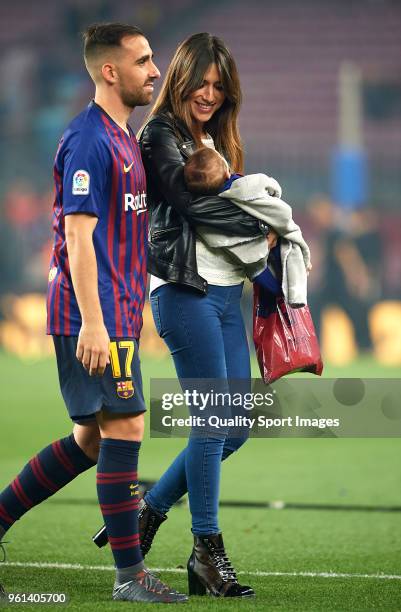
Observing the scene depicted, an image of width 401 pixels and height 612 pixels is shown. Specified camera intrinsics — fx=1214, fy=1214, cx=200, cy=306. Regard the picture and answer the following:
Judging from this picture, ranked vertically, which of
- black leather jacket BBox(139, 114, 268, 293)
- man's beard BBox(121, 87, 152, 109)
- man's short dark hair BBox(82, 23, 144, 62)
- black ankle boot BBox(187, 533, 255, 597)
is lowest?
black ankle boot BBox(187, 533, 255, 597)

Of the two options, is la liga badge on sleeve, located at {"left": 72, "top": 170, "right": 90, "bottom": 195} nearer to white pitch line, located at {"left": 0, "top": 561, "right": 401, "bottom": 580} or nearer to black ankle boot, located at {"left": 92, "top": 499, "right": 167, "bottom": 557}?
black ankle boot, located at {"left": 92, "top": 499, "right": 167, "bottom": 557}

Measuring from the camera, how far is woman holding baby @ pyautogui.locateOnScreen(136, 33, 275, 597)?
360 centimetres

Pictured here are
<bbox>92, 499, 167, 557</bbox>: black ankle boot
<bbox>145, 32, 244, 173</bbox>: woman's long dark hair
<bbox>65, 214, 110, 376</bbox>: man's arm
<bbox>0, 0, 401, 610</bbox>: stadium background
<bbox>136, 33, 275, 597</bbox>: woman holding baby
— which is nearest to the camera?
<bbox>65, 214, 110, 376</bbox>: man's arm

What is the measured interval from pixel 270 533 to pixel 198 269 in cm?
175

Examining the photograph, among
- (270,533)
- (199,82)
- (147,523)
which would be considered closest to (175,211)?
(199,82)

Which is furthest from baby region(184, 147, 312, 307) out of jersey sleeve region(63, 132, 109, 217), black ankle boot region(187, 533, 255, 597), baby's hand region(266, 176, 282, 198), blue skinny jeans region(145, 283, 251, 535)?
black ankle boot region(187, 533, 255, 597)

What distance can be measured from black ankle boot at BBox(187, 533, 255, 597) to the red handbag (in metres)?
0.52

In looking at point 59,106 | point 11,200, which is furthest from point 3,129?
point 11,200

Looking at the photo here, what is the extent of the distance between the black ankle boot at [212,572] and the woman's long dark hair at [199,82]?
117cm

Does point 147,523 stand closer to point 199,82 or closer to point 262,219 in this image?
point 262,219

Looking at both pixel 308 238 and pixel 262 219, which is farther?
pixel 308 238

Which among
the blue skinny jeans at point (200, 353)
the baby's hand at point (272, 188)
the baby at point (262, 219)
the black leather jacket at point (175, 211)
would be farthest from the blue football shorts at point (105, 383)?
the baby's hand at point (272, 188)

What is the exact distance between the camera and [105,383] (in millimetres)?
3357

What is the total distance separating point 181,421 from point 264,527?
1.48m
